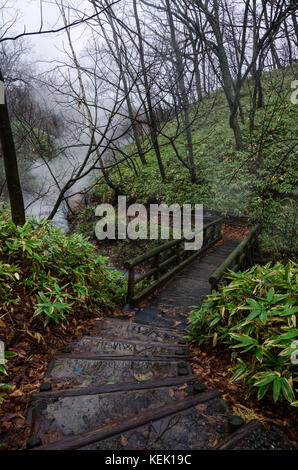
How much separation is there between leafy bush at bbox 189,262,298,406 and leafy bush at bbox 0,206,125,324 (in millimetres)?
1966

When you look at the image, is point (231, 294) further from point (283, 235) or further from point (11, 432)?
point (283, 235)

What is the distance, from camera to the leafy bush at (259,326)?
239cm

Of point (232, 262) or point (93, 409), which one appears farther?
point (232, 262)

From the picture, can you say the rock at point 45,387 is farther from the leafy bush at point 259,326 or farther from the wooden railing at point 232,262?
the wooden railing at point 232,262

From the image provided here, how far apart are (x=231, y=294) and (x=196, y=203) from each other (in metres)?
10.6

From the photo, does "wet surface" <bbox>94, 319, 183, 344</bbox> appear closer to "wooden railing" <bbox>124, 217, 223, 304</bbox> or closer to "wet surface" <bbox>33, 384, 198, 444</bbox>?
"wooden railing" <bbox>124, 217, 223, 304</bbox>

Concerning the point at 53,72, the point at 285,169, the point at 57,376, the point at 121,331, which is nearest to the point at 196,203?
the point at 285,169

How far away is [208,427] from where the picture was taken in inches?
80.2

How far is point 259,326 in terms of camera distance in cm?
280

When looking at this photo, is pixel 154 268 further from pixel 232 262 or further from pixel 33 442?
pixel 33 442

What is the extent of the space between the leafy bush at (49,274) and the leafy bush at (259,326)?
1.97 m

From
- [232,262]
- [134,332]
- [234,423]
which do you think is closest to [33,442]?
[234,423]

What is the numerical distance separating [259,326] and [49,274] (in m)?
3.07

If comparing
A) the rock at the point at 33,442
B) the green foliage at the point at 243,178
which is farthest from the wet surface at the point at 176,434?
the green foliage at the point at 243,178
